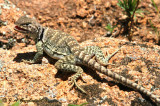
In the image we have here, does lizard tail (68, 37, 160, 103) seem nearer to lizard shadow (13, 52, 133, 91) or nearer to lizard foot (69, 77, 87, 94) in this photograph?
lizard shadow (13, 52, 133, 91)

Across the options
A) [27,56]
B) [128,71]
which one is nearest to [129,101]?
[128,71]

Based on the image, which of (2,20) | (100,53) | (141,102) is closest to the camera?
(141,102)

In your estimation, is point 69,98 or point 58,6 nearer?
point 69,98

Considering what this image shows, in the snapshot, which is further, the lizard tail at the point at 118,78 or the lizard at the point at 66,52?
the lizard at the point at 66,52

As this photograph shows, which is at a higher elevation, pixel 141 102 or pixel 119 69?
pixel 119 69

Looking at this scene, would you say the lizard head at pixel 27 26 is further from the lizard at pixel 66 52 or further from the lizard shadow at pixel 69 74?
the lizard shadow at pixel 69 74

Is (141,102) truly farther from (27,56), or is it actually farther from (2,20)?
(2,20)

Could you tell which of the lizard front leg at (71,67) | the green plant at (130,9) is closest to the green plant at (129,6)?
the green plant at (130,9)

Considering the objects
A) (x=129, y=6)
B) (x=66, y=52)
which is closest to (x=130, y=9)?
(x=129, y=6)
